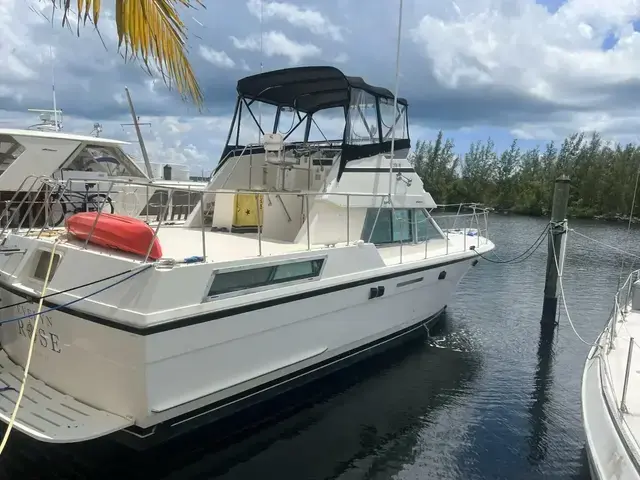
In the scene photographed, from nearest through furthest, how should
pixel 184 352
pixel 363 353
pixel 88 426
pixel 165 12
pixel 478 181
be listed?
pixel 165 12 < pixel 88 426 < pixel 184 352 < pixel 363 353 < pixel 478 181

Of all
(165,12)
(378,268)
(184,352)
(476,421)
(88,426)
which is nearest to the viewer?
(165,12)

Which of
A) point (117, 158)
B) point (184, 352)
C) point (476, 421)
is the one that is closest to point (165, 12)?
point (184, 352)

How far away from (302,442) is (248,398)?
0.83 meters

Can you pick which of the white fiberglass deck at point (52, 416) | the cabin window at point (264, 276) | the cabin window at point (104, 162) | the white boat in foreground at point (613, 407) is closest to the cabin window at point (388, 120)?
the cabin window at point (264, 276)

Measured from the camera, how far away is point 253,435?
633cm

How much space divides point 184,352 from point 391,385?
371 centimetres

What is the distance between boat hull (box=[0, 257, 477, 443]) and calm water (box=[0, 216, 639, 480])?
1.32 ft

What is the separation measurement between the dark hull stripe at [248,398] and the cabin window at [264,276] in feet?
4.38

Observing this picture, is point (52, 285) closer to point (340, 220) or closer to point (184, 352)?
point (184, 352)

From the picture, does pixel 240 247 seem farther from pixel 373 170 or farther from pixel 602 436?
pixel 602 436

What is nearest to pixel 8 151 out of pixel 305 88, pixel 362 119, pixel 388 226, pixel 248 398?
pixel 305 88

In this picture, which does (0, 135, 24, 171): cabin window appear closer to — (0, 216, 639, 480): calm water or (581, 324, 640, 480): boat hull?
(0, 216, 639, 480): calm water

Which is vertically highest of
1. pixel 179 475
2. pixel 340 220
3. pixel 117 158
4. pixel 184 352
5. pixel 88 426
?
pixel 117 158

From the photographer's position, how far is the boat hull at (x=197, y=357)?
5.09m
